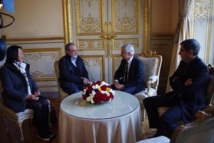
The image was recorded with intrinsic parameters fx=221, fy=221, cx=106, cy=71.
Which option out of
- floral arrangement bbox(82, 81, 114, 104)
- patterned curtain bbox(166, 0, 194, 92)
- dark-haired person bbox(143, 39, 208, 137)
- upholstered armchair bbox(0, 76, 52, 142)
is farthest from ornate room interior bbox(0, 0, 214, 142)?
floral arrangement bbox(82, 81, 114, 104)

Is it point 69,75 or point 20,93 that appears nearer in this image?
point 20,93

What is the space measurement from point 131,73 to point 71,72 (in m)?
0.88

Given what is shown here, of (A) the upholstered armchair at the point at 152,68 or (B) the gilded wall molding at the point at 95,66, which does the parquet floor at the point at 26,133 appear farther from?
(B) the gilded wall molding at the point at 95,66

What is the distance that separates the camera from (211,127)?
4.06ft

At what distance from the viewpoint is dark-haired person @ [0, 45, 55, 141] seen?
248 cm

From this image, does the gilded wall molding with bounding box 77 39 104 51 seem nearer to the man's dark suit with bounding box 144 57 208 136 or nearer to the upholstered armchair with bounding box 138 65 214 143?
the man's dark suit with bounding box 144 57 208 136

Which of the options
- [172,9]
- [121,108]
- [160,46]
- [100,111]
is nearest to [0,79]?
[100,111]

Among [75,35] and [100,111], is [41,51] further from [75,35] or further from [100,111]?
[100,111]

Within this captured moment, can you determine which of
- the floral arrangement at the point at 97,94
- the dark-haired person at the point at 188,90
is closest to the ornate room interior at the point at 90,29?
the dark-haired person at the point at 188,90

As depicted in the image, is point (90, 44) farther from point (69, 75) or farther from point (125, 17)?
point (69, 75)

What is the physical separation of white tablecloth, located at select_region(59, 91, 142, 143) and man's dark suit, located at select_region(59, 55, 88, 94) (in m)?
0.81

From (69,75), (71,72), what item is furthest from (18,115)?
(71,72)

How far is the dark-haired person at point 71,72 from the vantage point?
3.02 meters

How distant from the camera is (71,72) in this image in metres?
3.21
